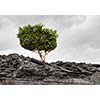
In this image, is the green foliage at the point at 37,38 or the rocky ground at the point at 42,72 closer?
the rocky ground at the point at 42,72

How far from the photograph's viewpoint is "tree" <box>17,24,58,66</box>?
95.9ft

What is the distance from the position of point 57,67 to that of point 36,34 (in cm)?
265

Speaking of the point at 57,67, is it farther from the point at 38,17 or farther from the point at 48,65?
the point at 38,17

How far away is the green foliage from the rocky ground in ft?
3.60

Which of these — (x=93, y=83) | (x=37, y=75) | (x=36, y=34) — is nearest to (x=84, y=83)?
(x=93, y=83)

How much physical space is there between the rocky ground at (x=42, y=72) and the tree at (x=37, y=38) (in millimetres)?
1096

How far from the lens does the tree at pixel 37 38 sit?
95.9ft

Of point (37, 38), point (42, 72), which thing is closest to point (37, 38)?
point (37, 38)

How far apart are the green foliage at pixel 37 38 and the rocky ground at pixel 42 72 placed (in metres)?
1.10

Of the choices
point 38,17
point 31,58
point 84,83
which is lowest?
point 84,83

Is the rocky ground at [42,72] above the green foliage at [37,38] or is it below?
below

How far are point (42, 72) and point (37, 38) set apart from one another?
2.52m

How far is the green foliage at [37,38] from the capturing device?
29.2 m

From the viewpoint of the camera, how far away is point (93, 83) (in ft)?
86.5
